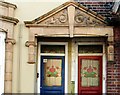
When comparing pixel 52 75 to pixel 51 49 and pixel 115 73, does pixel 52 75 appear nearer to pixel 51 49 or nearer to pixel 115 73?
pixel 51 49

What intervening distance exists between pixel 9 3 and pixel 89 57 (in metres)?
2.41

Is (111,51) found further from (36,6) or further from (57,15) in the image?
(36,6)

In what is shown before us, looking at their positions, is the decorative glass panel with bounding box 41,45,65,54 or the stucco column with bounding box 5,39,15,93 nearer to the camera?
the stucco column with bounding box 5,39,15,93

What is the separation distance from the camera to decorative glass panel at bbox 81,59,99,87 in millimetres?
8938

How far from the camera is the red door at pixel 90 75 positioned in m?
8.92

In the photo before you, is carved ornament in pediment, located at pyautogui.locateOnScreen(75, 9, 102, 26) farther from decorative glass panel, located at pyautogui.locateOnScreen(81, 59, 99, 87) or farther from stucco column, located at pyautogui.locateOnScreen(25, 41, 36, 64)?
stucco column, located at pyautogui.locateOnScreen(25, 41, 36, 64)

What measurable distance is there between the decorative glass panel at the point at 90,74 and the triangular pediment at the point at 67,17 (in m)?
1.08

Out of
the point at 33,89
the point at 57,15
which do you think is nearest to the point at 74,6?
the point at 57,15

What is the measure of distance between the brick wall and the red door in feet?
1.65

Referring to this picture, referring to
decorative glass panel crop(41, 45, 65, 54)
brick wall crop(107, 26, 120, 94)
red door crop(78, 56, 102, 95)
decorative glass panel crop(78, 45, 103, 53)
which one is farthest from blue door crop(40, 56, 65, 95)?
brick wall crop(107, 26, 120, 94)

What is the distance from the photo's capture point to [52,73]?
898 cm

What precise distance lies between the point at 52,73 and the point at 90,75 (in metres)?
0.96

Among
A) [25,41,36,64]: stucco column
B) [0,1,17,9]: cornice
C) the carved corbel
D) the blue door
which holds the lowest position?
the blue door

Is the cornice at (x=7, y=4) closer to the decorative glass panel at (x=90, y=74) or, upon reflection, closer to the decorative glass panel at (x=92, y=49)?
the decorative glass panel at (x=92, y=49)
